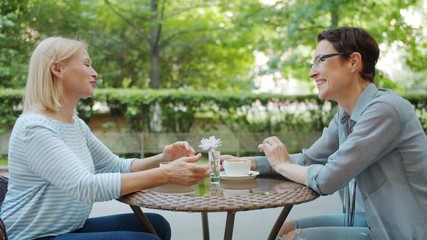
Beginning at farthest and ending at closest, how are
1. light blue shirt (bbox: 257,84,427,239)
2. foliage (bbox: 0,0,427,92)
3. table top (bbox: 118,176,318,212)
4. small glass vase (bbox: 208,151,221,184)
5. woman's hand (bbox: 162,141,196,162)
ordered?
1. foliage (bbox: 0,0,427,92)
2. woman's hand (bbox: 162,141,196,162)
3. small glass vase (bbox: 208,151,221,184)
4. light blue shirt (bbox: 257,84,427,239)
5. table top (bbox: 118,176,318,212)

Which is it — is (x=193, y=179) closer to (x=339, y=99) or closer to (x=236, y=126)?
(x=339, y=99)

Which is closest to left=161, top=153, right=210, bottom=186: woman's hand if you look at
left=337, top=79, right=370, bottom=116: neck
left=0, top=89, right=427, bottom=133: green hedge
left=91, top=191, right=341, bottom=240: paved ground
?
left=337, top=79, right=370, bottom=116: neck

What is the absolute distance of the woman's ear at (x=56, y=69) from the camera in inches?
68.9

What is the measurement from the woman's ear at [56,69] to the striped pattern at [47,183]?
0.17 metres

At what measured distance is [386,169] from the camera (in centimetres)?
169

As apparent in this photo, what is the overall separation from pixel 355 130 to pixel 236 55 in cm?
935

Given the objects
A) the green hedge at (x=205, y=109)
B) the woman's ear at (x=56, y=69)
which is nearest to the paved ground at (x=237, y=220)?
the woman's ear at (x=56, y=69)

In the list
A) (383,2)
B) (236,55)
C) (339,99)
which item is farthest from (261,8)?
(339,99)

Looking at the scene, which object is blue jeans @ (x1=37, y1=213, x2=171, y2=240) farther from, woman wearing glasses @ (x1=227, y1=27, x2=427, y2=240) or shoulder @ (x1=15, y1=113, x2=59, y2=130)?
woman wearing glasses @ (x1=227, y1=27, x2=427, y2=240)

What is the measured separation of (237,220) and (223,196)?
2.55 meters

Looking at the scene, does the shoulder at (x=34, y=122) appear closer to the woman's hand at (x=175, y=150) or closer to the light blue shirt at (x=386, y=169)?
the woman's hand at (x=175, y=150)

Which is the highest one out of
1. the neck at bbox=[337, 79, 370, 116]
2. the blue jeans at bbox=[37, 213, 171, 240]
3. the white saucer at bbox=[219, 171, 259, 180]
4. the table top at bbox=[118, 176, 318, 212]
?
the neck at bbox=[337, 79, 370, 116]

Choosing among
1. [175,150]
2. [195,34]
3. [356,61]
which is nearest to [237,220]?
[175,150]

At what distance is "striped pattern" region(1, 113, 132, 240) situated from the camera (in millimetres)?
1541
